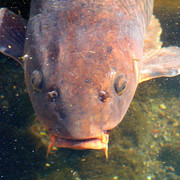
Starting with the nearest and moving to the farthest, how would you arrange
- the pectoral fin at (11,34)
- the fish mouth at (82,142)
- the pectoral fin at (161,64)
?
1. the fish mouth at (82,142)
2. the pectoral fin at (11,34)
3. the pectoral fin at (161,64)

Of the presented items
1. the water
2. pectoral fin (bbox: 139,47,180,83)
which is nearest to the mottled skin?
pectoral fin (bbox: 139,47,180,83)

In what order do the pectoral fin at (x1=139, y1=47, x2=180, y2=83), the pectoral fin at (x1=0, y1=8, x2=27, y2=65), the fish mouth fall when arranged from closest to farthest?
the fish mouth → the pectoral fin at (x1=0, y1=8, x2=27, y2=65) → the pectoral fin at (x1=139, y1=47, x2=180, y2=83)

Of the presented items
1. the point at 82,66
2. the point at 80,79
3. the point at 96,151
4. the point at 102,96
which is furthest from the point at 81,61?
the point at 96,151

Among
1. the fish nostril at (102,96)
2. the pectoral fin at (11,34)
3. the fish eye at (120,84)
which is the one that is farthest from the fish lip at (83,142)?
the pectoral fin at (11,34)

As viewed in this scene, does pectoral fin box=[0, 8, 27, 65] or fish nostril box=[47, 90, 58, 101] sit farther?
pectoral fin box=[0, 8, 27, 65]

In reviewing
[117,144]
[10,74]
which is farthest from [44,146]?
[10,74]

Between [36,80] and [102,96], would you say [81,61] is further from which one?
[36,80]

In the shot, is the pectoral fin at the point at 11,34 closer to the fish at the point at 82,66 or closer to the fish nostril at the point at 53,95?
the fish at the point at 82,66

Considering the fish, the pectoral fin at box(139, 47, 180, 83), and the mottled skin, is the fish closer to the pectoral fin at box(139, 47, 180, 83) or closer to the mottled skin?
the mottled skin
